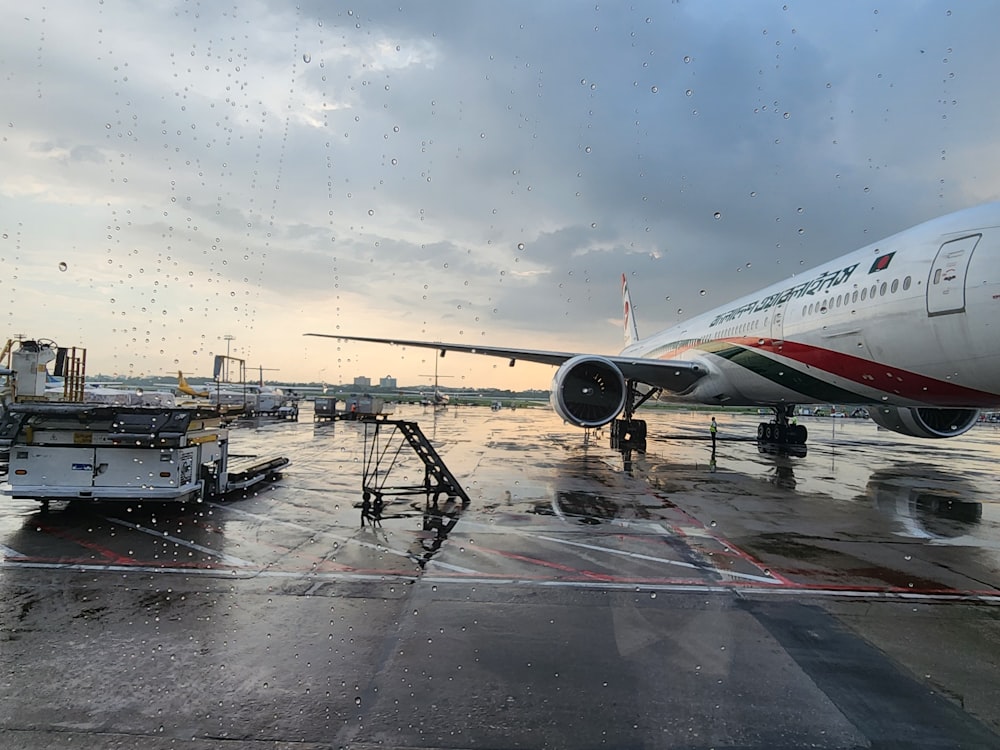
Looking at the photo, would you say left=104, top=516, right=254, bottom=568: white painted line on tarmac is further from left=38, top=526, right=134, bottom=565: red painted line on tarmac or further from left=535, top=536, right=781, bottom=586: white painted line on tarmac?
left=535, top=536, right=781, bottom=586: white painted line on tarmac

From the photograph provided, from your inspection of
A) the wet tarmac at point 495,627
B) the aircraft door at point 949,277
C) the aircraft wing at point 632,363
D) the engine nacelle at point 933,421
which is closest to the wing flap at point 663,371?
the aircraft wing at point 632,363

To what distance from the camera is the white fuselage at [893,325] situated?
27.6 ft

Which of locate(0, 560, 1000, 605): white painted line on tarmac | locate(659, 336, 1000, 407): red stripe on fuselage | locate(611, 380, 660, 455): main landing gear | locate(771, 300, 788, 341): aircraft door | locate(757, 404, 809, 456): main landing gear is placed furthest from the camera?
locate(757, 404, 809, 456): main landing gear

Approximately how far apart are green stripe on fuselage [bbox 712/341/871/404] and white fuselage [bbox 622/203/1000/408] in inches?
1.4

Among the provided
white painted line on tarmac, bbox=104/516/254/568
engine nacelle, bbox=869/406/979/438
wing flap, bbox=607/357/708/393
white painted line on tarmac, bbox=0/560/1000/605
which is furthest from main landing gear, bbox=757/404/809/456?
white painted line on tarmac, bbox=104/516/254/568

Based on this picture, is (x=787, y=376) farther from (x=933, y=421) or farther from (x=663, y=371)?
(x=933, y=421)

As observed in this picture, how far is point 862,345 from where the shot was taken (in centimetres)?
1053

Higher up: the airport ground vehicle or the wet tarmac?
the airport ground vehicle

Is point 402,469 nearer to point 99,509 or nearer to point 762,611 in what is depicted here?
point 99,509

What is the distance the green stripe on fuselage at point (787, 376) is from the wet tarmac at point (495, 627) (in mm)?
3153

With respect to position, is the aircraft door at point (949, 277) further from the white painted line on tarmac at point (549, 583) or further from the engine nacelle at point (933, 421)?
the engine nacelle at point (933, 421)

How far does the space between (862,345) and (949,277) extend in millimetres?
2017

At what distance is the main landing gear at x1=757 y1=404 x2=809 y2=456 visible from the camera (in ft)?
73.6

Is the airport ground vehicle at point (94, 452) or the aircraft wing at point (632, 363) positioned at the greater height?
the aircraft wing at point (632, 363)
